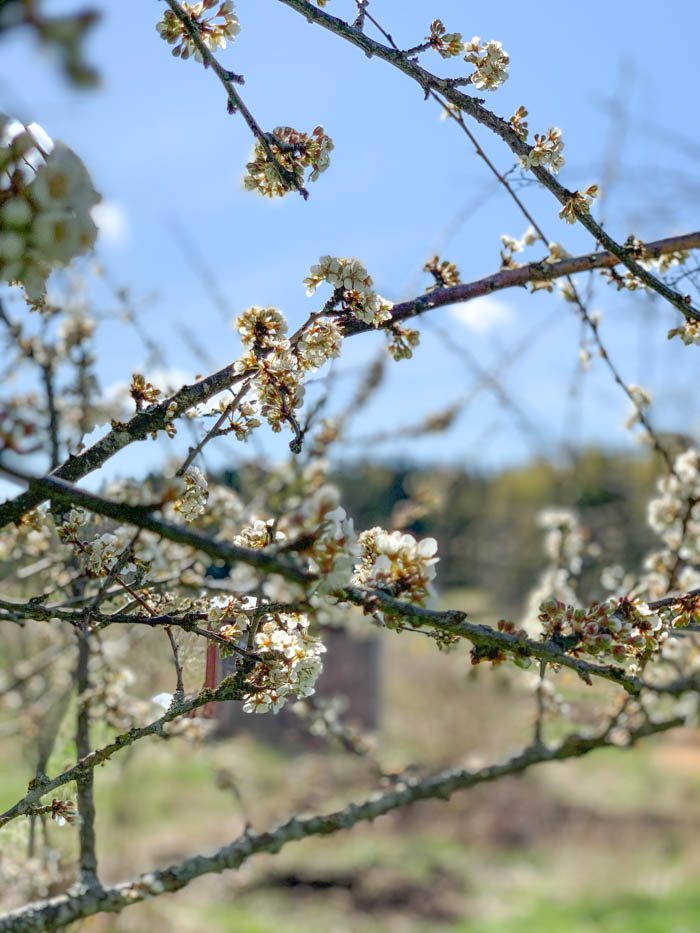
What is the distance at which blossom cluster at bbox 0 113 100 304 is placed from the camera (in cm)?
77

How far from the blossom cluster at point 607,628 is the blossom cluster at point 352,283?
521mm

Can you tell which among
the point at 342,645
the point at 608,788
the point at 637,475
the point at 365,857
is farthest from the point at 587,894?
the point at 637,475

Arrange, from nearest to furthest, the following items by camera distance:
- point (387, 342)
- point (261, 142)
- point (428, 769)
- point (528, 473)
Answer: point (261, 142) < point (387, 342) < point (428, 769) < point (528, 473)

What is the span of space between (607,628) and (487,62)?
0.90 meters

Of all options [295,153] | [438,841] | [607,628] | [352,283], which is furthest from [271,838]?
[438,841]

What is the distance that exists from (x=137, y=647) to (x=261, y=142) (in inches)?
94.7

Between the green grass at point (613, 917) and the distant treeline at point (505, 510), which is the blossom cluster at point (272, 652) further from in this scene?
the green grass at point (613, 917)

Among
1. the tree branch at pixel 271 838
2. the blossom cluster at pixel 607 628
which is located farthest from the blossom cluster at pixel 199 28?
the tree branch at pixel 271 838

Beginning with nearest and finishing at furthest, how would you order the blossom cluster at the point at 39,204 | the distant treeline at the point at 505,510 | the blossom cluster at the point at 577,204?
the blossom cluster at the point at 39,204
the blossom cluster at the point at 577,204
the distant treeline at the point at 505,510

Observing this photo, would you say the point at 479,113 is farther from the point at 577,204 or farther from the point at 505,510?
the point at 505,510

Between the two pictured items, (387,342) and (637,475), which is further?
(637,475)

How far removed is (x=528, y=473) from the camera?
98.0 ft

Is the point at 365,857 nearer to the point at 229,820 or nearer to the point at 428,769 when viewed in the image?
the point at 229,820

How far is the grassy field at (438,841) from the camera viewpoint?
18.5 feet
